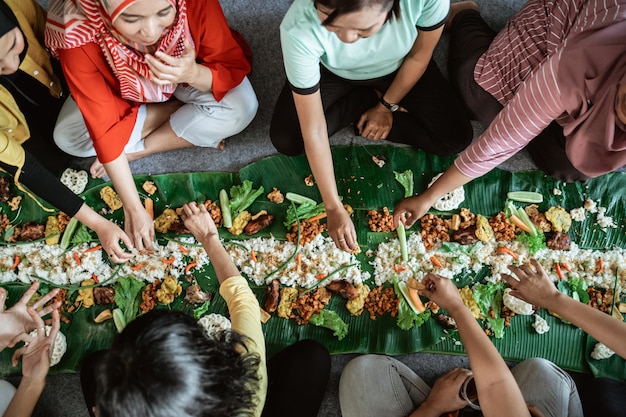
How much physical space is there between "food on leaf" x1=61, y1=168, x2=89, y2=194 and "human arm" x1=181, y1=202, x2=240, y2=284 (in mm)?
445

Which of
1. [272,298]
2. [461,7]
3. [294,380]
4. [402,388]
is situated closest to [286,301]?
[272,298]

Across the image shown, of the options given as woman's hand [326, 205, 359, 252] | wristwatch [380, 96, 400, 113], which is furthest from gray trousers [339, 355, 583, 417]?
wristwatch [380, 96, 400, 113]

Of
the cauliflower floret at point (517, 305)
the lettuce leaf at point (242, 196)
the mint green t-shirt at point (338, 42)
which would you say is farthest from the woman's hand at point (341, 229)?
the cauliflower floret at point (517, 305)

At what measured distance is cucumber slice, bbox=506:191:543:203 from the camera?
1.73 meters

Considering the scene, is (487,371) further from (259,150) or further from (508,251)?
(259,150)

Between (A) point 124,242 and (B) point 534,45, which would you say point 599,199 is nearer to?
(B) point 534,45

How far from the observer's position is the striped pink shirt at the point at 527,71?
3.77 ft

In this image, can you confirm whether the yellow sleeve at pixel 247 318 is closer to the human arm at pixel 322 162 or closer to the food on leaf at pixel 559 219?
the human arm at pixel 322 162

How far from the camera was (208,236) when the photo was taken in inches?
63.5

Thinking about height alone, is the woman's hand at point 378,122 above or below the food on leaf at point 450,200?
above

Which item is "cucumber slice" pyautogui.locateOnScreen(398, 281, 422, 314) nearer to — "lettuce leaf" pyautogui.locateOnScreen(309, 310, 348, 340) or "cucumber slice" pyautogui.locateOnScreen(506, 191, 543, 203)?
"lettuce leaf" pyautogui.locateOnScreen(309, 310, 348, 340)

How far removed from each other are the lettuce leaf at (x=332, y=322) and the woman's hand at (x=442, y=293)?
32cm

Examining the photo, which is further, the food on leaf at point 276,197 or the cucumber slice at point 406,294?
the food on leaf at point 276,197

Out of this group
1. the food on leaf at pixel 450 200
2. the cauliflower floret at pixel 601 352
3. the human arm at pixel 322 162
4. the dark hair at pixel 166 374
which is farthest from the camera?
the food on leaf at pixel 450 200
